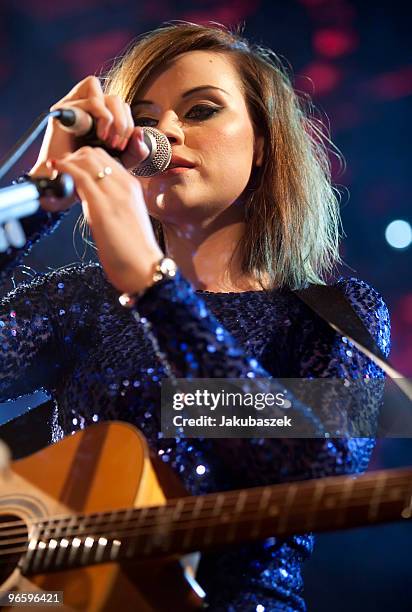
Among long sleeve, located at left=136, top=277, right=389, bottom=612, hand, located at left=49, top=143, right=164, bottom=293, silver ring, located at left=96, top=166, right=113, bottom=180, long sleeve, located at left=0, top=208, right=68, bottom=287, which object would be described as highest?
silver ring, located at left=96, top=166, right=113, bottom=180

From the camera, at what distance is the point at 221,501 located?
3.16 ft

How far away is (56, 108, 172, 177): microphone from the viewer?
1.30 m

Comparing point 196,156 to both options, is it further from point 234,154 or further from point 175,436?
point 175,436

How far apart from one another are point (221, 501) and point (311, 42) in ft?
6.19

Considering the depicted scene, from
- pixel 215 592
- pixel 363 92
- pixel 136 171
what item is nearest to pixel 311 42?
pixel 363 92

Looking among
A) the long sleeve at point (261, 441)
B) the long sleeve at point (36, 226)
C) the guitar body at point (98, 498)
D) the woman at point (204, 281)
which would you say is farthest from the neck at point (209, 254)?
the guitar body at point (98, 498)

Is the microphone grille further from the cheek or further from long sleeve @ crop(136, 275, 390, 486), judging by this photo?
long sleeve @ crop(136, 275, 390, 486)

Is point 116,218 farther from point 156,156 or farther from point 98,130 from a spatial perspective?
point 156,156

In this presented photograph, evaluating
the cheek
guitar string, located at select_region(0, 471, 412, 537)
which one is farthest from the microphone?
guitar string, located at select_region(0, 471, 412, 537)

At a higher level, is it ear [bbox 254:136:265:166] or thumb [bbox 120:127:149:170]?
thumb [bbox 120:127:149:170]

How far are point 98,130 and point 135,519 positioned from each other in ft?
2.22

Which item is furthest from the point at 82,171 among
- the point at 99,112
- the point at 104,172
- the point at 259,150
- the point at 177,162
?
the point at 259,150

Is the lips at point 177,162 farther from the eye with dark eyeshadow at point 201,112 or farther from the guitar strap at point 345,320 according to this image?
the guitar strap at point 345,320

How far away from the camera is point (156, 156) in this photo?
1.52m
